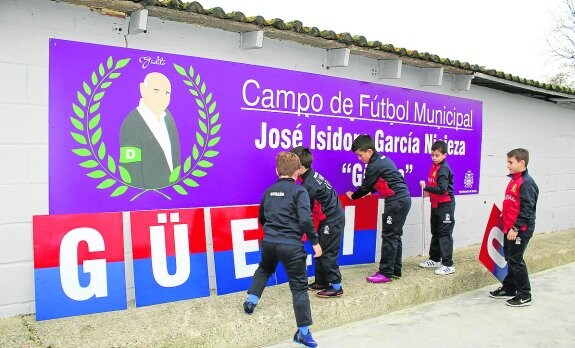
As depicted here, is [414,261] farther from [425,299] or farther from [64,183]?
[64,183]

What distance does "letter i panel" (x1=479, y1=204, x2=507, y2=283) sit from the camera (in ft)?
20.0

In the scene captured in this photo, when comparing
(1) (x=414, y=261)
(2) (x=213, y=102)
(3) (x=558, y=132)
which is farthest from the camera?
(3) (x=558, y=132)

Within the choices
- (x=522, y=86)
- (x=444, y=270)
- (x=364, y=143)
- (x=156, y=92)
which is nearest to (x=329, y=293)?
(x=364, y=143)

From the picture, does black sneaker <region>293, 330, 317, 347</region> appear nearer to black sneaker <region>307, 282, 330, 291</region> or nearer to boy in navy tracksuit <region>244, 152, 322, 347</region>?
boy in navy tracksuit <region>244, 152, 322, 347</region>

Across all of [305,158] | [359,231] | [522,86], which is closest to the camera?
[305,158]

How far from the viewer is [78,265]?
167 inches

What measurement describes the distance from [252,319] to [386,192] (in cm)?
219

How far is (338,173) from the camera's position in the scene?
6160 millimetres

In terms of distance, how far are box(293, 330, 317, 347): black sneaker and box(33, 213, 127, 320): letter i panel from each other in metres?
1.47

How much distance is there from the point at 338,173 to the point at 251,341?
247cm

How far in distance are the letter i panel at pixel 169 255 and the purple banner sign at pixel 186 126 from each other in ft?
→ 0.52

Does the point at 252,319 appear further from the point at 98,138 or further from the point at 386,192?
the point at 386,192

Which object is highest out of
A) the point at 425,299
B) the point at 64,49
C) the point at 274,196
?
the point at 64,49

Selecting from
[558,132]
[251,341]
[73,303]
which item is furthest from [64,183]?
[558,132]
